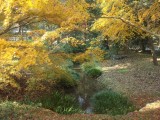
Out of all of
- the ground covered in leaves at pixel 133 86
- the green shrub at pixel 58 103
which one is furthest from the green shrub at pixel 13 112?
the green shrub at pixel 58 103

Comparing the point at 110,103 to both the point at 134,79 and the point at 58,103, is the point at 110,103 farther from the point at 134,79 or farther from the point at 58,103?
the point at 134,79

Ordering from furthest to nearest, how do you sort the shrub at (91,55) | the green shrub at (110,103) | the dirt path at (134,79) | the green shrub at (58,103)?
the dirt path at (134,79) → the green shrub at (58,103) → the green shrub at (110,103) → the shrub at (91,55)

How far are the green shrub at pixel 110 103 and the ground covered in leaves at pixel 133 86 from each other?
490mm

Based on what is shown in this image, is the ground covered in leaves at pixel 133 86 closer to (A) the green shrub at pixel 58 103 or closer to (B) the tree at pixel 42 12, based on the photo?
(A) the green shrub at pixel 58 103

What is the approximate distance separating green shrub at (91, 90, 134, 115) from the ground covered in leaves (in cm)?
49

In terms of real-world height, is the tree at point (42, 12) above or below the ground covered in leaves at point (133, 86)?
above

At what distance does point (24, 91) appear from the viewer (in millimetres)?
12719

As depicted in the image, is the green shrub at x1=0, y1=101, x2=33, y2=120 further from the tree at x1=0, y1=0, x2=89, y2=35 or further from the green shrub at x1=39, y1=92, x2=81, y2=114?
the tree at x1=0, y1=0, x2=89, y2=35

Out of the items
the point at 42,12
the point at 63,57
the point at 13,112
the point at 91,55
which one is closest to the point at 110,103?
the point at 91,55

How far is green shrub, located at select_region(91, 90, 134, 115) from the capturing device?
420 inches

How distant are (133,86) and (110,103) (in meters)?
3.66

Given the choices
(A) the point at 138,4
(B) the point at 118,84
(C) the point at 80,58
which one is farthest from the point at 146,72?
(C) the point at 80,58

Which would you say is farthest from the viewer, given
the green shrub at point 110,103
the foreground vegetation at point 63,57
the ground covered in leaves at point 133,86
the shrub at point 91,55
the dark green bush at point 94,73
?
the dark green bush at point 94,73

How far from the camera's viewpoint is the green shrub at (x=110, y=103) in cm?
1066
